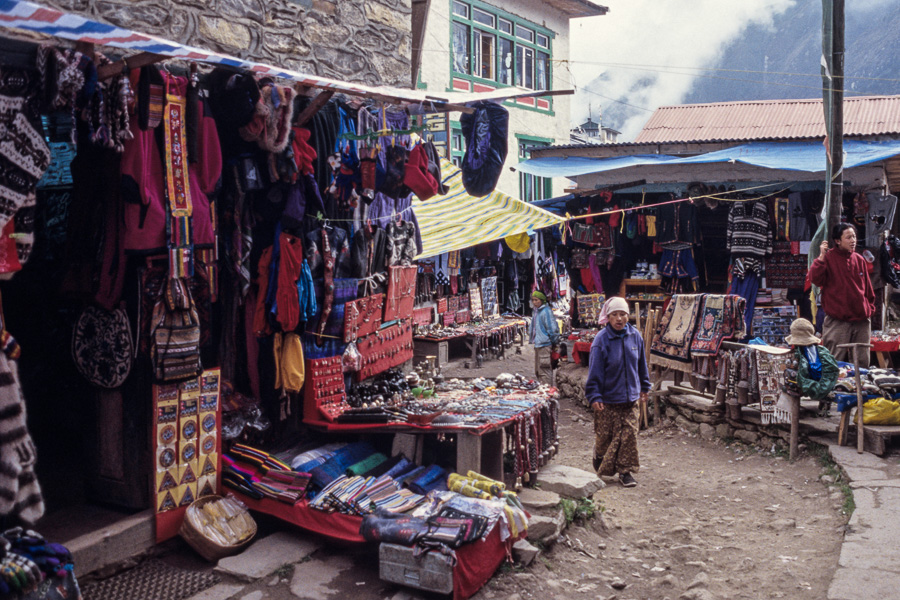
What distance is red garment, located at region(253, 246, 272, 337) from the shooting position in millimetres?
5699

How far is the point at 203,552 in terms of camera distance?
502 centimetres

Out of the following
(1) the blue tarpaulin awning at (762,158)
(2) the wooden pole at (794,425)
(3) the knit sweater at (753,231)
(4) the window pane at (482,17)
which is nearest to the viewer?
(2) the wooden pole at (794,425)

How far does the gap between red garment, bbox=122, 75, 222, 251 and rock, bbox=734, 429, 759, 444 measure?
20.4 ft

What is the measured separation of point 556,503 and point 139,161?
3.75 metres

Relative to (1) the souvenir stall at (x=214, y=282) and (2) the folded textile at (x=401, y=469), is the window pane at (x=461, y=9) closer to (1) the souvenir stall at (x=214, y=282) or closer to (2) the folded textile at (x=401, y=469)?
A: (1) the souvenir stall at (x=214, y=282)

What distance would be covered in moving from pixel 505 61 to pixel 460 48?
7.45 ft

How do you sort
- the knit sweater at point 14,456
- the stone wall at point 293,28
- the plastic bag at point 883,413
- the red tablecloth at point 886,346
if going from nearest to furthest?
the knit sweater at point 14,456 → the stone wall at point 293,28 → the plastic bag at point 883,413 → the red tablecloth at point 886,346

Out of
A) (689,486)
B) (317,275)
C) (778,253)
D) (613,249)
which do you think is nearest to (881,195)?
(778,253)

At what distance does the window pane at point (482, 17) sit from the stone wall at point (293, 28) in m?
12.2

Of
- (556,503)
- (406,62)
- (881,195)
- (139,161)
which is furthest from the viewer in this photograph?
(881,195)

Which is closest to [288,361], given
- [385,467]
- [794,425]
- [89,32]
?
[385,467]

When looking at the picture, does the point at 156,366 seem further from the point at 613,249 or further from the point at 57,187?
the point at 613,249

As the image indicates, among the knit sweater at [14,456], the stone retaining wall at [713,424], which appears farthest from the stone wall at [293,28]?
the stone retaining wall at [713,424]

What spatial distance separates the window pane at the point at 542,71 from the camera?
21.3 metres
